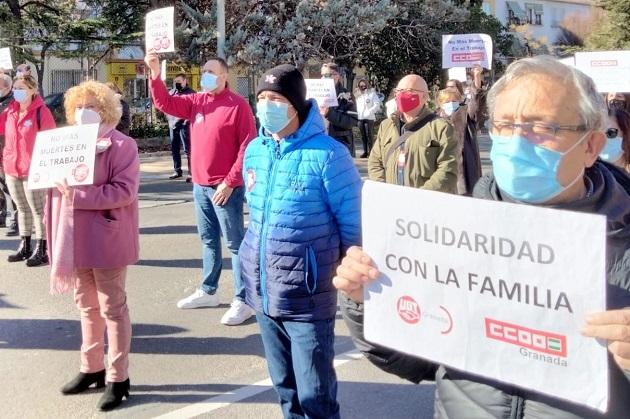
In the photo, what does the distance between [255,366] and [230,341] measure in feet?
1.76

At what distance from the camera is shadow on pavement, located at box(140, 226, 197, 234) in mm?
9984

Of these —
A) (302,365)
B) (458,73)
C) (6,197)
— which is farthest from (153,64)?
(458,73)

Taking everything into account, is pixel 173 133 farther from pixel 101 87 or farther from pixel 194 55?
pixel 101 87

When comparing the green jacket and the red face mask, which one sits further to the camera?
the red face mask

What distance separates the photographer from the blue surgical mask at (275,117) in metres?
3.62

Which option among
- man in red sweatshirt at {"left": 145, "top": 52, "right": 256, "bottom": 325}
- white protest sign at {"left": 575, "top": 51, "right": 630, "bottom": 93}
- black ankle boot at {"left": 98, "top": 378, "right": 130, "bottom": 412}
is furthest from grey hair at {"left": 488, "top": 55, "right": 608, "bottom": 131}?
white protest sign at {"left": 575, "top": 51, "right": 630, "bottom": 93}

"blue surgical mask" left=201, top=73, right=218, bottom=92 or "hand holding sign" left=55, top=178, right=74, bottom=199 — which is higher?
"blue surgical mask" left=201, top=73, right=218, bottom=92

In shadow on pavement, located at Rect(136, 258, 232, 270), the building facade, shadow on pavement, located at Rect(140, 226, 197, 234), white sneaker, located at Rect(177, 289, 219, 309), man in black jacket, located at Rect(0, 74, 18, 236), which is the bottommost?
shadow on pavement, located at Rect(136, 258, 232, 270)

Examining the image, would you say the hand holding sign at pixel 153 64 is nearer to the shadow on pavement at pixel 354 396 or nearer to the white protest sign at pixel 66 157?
the white protest sign at pixel 66 157

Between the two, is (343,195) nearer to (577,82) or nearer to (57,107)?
(577,82)

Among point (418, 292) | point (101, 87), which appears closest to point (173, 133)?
point (101, 87)

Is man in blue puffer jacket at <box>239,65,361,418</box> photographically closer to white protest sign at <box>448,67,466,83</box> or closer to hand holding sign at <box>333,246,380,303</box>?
hand holding sign at <box>333,246,380,303</box>

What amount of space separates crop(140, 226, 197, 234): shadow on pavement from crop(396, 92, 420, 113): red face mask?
4776mm

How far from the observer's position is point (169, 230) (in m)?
10.1
